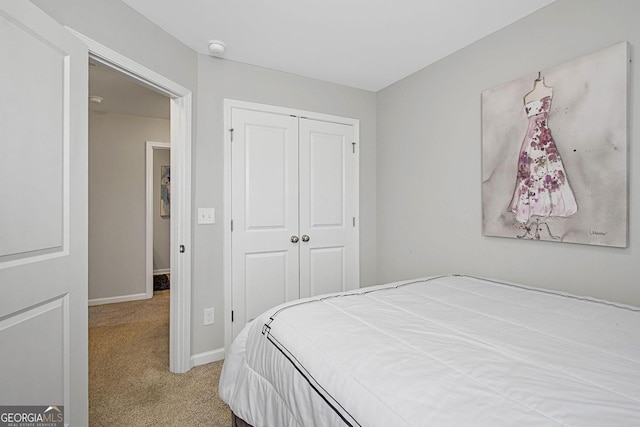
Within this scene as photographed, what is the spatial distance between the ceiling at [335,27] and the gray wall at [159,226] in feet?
12.6

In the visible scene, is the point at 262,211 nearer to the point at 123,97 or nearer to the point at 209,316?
the point at 209,316

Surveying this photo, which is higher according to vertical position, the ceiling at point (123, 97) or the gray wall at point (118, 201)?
the ceiling at point (123, 97)

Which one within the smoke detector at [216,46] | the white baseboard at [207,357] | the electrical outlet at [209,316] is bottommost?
the white baseboard at [207,357]

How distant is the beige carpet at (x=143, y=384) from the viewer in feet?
5.91

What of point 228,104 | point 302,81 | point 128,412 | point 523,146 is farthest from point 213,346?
point 523,146

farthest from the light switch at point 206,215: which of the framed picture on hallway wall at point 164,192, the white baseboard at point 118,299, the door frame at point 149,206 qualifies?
the framed picture on hallway wall at point 164,192

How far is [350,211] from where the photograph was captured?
317cm

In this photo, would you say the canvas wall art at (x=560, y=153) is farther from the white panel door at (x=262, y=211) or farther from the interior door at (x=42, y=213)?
the interior door at (x=42, y=213)

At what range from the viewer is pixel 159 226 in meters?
5.73

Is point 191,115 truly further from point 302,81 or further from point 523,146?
point 523,146

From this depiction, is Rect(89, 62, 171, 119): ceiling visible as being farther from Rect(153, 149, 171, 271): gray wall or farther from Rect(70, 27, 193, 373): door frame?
Rect(153, 149, 171, 271): gray wall

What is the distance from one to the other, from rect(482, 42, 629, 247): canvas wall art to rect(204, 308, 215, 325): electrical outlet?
2148 mm

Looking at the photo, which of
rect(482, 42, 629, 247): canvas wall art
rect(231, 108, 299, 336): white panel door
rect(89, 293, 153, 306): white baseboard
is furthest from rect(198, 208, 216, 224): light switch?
rect(89, 293, 153, 306): white baseboard

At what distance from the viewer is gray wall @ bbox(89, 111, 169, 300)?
403 centimetres
